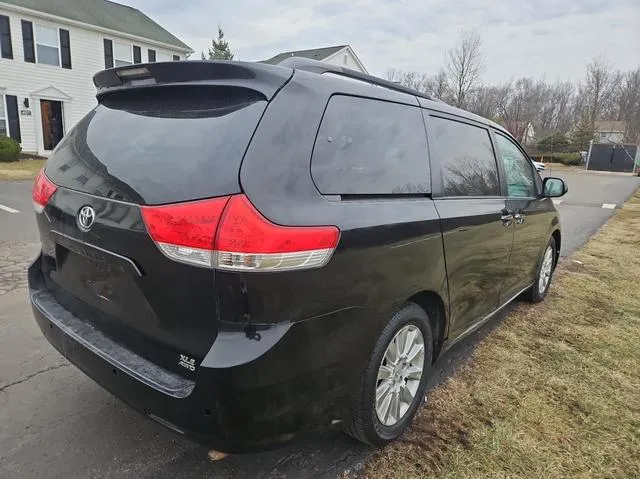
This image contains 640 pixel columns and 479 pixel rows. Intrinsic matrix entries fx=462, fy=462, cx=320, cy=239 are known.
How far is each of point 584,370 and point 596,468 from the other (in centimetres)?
116

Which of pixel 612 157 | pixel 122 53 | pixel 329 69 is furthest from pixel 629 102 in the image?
pixel 329 69

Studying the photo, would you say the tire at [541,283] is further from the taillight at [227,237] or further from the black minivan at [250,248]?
the taillight at [227,237]

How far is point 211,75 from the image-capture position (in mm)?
2006

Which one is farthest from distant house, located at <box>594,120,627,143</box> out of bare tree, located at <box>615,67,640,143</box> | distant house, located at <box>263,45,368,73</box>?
distant house, located at <box>263,45,368,73</box>

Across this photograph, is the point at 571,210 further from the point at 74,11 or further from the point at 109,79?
the point at 74,11

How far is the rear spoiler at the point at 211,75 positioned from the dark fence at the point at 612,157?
41.9m

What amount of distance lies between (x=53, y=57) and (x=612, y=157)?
126ft

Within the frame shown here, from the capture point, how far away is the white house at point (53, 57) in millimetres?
18422

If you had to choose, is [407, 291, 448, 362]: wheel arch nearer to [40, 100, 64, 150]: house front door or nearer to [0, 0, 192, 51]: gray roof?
[40, 100, 64, 150]: house front door

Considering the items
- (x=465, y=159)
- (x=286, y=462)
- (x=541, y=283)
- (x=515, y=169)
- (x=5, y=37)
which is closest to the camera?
(x=286, y=462)

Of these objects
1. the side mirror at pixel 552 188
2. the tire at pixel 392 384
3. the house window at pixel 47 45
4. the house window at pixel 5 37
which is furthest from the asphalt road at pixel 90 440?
the house window at pixel 47 45

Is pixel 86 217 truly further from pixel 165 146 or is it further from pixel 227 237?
pixel 227 237

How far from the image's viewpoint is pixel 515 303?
4859 millimetres

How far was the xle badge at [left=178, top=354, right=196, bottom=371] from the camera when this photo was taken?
1.77 meters
